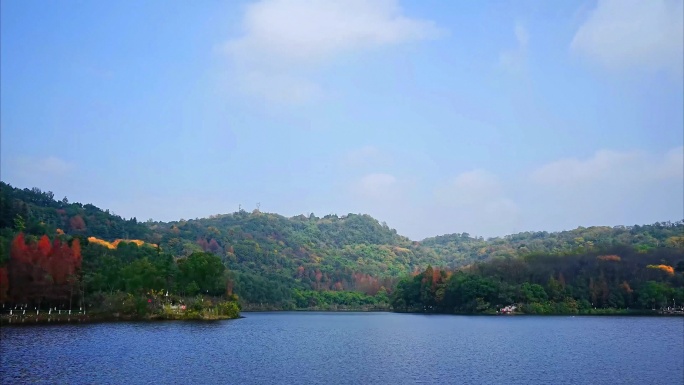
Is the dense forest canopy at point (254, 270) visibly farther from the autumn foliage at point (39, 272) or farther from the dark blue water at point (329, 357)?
the dark blue water at point (329, 357)

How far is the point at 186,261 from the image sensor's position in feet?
319

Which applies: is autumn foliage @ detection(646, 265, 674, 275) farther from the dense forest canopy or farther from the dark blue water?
the dark blue water

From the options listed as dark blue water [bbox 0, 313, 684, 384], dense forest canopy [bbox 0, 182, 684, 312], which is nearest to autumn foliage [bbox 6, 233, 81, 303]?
dense forest canopy [bbox 0, 182, 684, 312]

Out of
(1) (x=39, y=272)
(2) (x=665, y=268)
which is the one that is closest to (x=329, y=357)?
(1) (x=39, y=272)

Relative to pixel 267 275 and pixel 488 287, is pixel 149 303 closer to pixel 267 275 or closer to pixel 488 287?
pixel 488 287

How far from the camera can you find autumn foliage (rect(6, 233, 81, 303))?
72.8 m

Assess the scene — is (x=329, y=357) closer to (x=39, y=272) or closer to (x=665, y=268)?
(x=39, y=272)

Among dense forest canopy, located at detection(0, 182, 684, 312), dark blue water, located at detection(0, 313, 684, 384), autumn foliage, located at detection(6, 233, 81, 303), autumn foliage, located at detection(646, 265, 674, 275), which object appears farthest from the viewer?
autumn foliage, located at detection(646, 265, 674, 275)

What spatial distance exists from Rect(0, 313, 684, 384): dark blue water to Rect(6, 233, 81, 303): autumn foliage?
1113cm

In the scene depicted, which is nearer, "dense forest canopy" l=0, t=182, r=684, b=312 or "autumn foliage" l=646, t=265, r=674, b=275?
"dense forest canopy" l=0, t=182, r=684, b=312

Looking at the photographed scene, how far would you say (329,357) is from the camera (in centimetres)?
4634

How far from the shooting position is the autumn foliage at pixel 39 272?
72.8m

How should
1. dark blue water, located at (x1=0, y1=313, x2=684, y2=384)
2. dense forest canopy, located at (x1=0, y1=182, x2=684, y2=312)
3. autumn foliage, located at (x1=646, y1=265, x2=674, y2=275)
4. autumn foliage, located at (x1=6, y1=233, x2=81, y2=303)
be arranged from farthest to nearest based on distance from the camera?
autumn foliage, located at (x1=646, y1=265, x2=674, y2=275)
dense forest canopy, located at (x1=0, y1=182, x2=684, y2=312)
autumn foliage, located at (x1=6, y1=233, x2=81, y2=303)
dark blue water, located at (x1=0, y1=313, x2=684, y2=384)

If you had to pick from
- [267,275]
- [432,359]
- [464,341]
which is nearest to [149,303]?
[464,341]
